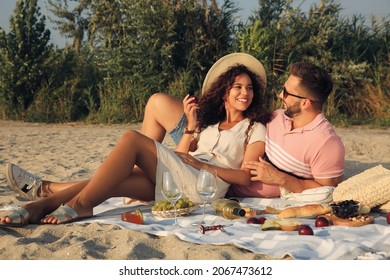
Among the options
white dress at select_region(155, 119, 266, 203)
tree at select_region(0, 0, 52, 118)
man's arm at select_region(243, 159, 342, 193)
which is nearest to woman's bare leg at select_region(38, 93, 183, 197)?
white dress at select_region(155, 119, 266, 203)

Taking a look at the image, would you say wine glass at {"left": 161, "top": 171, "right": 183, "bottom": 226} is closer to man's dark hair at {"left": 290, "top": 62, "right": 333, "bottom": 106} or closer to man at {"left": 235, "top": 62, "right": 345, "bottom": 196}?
man at {"left": 235, "top": 62, "right": 345, "bottom": 196}

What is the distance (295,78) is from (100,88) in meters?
8.65

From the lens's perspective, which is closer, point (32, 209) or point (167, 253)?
point (167, 253)

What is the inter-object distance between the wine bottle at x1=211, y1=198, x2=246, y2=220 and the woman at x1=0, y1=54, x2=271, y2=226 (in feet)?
0.97

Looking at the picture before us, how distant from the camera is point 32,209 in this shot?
4.43 meters

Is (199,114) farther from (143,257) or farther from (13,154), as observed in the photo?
(13,154)

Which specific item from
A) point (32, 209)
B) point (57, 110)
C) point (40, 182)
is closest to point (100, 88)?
point (57, 110)

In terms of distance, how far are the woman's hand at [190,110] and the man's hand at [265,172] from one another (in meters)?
0.62

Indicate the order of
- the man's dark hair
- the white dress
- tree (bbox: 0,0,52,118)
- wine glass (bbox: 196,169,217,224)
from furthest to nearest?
tree (bbox: 0,0,52,118)
the man's dark hair
the white dress
wine glass (bbox: 196,169,217,224)

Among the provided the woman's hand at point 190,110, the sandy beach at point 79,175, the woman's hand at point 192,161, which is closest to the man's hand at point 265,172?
the woman's hand at point 192,161

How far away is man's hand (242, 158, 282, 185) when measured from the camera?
4946 millimetres

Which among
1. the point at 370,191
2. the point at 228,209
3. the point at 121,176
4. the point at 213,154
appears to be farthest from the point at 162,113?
the point at 370,191

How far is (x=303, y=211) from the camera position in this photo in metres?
4.55

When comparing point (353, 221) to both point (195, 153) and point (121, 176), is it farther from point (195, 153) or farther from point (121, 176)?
point (121, 176)
